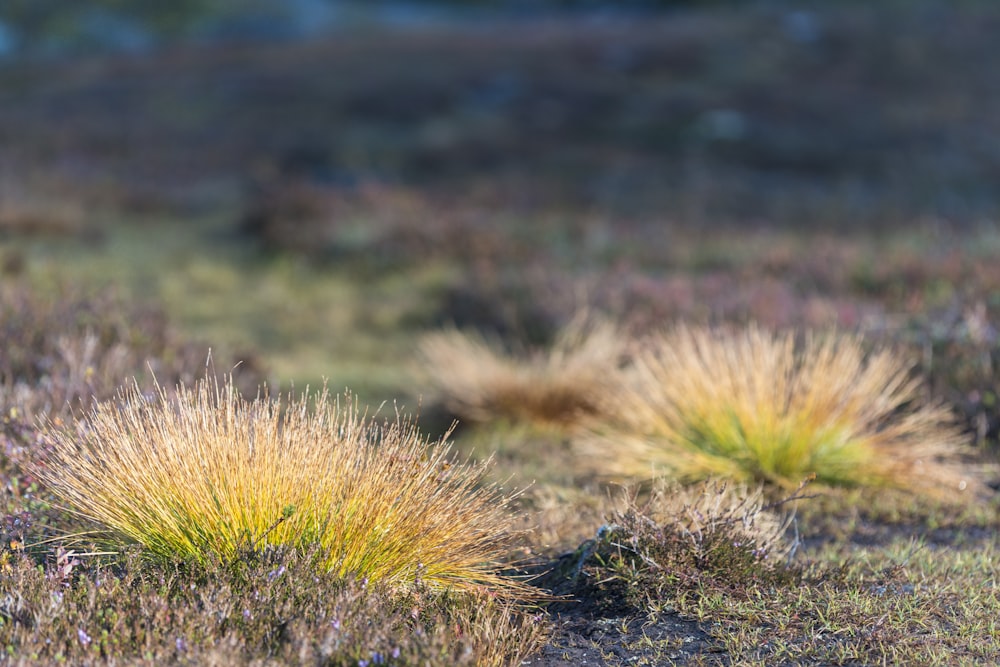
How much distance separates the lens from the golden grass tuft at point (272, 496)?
11.7 ft

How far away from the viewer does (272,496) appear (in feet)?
12.0

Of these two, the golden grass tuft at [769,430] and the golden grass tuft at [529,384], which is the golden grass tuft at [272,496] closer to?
the golden grass tuft at [769,430]

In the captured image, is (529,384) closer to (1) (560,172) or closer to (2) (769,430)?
(2) (769,430)

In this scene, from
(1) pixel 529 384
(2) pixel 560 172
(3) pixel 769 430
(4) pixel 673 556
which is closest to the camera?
(4) pixel 673 556

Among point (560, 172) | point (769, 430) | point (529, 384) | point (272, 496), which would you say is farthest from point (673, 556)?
point (560, 172)

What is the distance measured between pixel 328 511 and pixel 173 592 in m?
0.56

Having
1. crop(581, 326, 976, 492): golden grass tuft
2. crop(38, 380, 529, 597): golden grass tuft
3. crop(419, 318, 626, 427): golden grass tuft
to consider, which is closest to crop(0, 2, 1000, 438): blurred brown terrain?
crop(581, 326, 976, 492): golden grass tuft

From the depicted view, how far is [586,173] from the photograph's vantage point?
19.5m

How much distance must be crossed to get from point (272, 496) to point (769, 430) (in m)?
2.80

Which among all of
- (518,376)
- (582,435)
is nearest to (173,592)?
(582,435)

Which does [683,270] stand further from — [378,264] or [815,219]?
[815,219]

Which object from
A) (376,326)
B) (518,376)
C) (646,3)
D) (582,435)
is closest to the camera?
(582,435)

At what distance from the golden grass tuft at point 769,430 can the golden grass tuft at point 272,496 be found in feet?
6.27

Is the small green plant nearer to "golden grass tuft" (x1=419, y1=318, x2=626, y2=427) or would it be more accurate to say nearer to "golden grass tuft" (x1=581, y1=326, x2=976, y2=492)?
"golden grass tuft" (x1=581, y1=326, x2=976, y2=492)
